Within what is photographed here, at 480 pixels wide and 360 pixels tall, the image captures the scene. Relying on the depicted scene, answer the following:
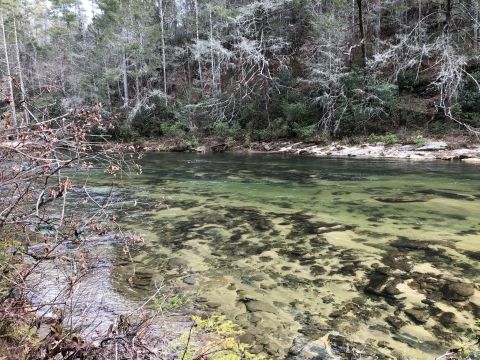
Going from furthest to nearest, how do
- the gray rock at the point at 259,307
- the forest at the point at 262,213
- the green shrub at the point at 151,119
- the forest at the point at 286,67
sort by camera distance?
the green shrub at the point at 151,119, the forest at the point at 286,67, the gray rock at the point at 259,307, the forest at the point at 262,213

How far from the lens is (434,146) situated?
17.7 metres

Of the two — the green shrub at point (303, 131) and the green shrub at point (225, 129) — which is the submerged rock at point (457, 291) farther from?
the green shrub at point (225, 129)

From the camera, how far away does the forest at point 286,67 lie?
2050 cm

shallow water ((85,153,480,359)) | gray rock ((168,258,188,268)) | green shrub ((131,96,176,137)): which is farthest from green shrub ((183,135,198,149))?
gray rock ((168,258,188,268))

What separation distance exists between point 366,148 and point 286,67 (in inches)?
322

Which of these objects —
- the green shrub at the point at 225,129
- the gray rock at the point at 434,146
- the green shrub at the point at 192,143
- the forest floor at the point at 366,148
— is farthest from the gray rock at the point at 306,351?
the green shrub at the point at 192,143

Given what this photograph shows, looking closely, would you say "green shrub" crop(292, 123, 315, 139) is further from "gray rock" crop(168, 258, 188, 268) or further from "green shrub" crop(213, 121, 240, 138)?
"gray rock" crop(168, 258, 188, 268)

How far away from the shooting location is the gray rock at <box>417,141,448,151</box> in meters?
17.6

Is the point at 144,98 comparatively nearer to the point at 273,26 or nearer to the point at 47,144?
the point at 273,26

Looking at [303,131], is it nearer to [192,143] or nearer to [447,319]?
[192,143]

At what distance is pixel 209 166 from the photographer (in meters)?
17.4

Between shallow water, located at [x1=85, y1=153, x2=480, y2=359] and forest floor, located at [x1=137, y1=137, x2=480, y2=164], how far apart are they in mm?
5075

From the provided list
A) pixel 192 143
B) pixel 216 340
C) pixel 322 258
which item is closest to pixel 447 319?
pixel 322 258

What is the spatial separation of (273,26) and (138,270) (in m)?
24.1
